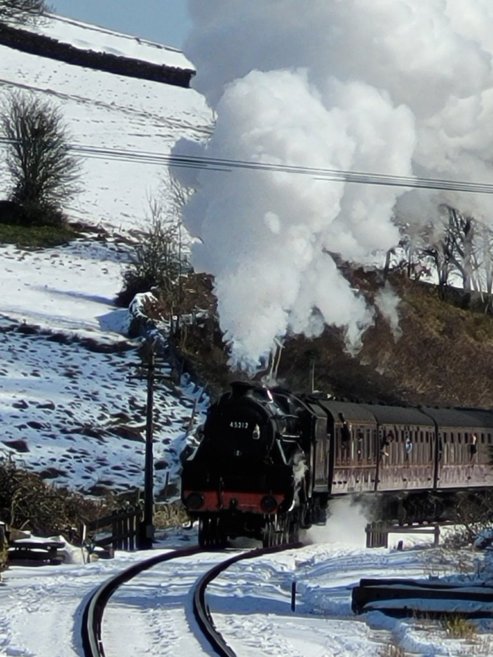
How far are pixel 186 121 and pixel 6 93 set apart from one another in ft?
45.7

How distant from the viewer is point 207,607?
15047 mm

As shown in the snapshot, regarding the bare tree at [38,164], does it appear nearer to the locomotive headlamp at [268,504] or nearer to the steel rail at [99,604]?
the locomotive headlamp at [268,504]

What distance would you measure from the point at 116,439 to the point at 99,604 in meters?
23.7

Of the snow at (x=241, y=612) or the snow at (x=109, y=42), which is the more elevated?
the snow at (x=109, y=42)

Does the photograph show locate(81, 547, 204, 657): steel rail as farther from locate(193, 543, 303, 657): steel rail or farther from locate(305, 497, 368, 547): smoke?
locate(305, 497, 368, 547): smoke

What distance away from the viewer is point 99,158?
80.3m

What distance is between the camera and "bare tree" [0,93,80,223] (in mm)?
62688

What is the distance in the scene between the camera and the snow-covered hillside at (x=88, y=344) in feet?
121

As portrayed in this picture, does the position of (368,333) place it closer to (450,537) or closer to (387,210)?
(387,210)

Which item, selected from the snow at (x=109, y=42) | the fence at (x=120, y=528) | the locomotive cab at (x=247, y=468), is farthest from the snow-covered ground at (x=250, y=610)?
the snow at (x=109, y=42)

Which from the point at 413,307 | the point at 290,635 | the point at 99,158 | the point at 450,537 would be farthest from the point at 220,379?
the point at 99,158

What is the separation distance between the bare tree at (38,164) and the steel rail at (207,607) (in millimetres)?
42110

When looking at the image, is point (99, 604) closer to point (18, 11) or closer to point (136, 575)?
point (136, 575)

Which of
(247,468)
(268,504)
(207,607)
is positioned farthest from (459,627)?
(247,468)
